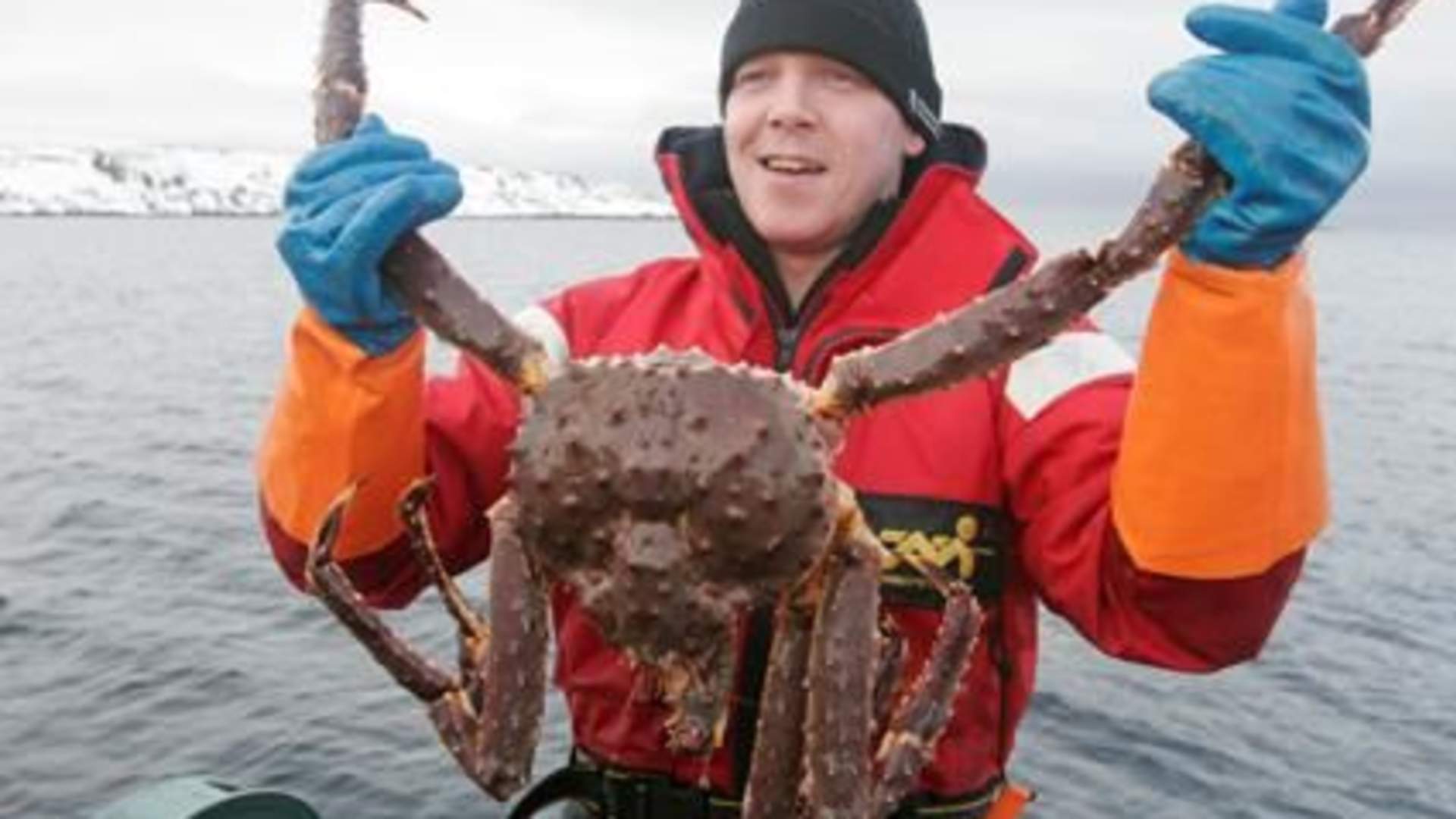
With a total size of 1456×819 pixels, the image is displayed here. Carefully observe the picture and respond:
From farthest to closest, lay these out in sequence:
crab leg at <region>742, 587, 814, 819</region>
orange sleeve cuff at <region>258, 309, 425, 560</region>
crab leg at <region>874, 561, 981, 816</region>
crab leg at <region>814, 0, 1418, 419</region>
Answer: orange sleeve cuff at <region>258, 309, 425, 560</region> → crab leg at <region>874, 561, 981, 816</region> → crab leg at <region>742, 587, 814, 819</region> → crab leg at <region>814, 0, 1418, 419</region>

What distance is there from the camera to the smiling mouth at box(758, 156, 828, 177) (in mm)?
3783

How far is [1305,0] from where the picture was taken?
296cm

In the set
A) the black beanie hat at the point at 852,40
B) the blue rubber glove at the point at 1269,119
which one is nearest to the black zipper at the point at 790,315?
the black beanie hat at the point at 852,40

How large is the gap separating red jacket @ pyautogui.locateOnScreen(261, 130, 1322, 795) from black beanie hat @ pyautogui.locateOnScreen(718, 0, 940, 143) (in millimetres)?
175

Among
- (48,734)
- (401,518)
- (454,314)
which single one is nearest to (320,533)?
(401,518)

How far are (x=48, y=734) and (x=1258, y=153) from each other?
809 centimetres

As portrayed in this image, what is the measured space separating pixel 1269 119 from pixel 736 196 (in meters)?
1.61

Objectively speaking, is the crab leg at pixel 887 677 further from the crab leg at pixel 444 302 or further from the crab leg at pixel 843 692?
the crab leg at pixel 444 302

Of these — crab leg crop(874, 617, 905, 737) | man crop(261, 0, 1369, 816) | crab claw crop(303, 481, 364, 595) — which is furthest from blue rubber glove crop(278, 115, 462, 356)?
crab leg crop(874, 617, 905, 737)

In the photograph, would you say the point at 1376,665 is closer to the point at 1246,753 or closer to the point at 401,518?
the point at 1246,753

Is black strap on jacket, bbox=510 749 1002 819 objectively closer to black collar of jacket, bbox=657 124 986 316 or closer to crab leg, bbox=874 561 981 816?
crab leg, bbox=874 561 981 816

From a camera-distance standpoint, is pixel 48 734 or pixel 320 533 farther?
pixel 48 734

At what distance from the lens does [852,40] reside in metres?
3.88

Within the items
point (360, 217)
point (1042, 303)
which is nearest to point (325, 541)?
point (360, 217)
